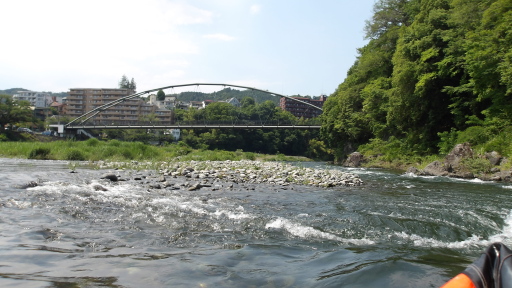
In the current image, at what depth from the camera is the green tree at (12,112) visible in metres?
60.2

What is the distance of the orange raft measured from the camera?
2014 mm

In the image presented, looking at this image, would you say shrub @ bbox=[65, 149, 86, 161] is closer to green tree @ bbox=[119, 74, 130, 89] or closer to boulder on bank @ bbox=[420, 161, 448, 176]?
boulder on bank @ bbox=[420, 161, 448, 176]

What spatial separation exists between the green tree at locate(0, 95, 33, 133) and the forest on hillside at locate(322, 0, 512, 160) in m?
53.9

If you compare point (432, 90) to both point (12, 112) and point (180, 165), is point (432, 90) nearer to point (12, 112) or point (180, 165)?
point (180, 165)

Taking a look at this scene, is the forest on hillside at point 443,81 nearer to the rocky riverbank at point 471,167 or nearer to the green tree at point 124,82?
the rocky riverbank at point 471,167

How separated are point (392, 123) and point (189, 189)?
2284 cm

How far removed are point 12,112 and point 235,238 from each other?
6755 centimetres

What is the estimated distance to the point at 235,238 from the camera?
558 cm

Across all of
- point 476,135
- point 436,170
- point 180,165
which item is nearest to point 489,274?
point 436,170

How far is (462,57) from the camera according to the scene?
847 inches

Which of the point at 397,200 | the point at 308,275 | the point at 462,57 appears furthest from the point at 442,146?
the point at 308,275

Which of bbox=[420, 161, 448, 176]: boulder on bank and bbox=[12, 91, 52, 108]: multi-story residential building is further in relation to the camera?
bbox=[12, 91, 52, 108]: multi-story residential building

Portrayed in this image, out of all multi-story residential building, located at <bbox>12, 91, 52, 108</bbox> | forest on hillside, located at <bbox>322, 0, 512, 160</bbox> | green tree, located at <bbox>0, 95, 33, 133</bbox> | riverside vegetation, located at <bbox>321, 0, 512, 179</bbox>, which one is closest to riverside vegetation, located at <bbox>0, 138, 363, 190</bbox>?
riverside vegetation, located at <bbox>321, 0, 512, 179</bbox>

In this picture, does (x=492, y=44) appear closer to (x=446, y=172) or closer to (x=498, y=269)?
(x=446, y=172)
